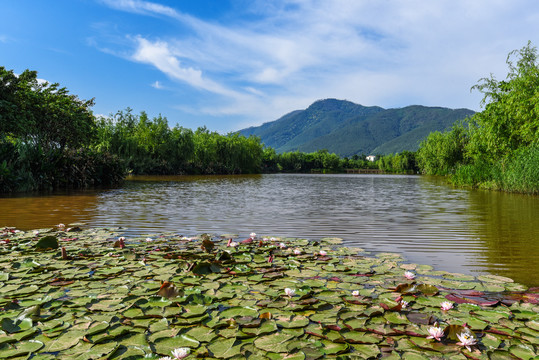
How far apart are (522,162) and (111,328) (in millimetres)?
18047

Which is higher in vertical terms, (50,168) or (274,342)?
(50,168)

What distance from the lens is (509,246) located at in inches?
207

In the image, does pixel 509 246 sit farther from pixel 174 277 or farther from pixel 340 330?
pixel 174 277

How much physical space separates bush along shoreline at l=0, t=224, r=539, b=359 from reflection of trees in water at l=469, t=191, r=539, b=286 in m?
0.58

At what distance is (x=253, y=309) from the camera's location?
2721 mm

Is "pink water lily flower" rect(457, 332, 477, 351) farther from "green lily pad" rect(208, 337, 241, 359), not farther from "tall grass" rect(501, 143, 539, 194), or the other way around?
"tall grass" rect(501, 143, 539, 194)

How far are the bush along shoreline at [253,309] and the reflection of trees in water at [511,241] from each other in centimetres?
58

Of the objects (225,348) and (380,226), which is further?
(380,226)

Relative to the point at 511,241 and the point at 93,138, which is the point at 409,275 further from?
the point at 93,138

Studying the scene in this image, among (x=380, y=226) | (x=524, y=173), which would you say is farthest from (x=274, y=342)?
(x=524, y=173)

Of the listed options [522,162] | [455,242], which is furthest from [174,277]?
[522,162]

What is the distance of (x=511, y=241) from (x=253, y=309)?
5.13 meters

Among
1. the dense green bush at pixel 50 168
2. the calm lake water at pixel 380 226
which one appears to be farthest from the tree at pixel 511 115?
the dense green bush at pixel 50 168

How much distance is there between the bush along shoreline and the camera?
6.99 feet
